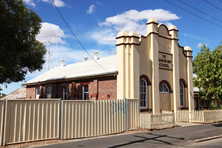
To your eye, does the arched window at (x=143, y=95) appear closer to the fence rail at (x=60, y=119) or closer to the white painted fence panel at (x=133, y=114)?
the white painted fence panel at (x=133, y=114)

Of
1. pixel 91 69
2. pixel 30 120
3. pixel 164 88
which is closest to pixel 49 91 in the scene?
pixel 91 69

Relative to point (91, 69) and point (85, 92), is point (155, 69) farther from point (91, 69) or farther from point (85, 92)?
point (85, 92)

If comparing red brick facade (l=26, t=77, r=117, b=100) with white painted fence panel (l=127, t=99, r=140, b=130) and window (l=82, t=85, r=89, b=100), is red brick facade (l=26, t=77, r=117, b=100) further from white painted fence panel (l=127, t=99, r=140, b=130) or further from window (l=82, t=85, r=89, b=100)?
white painted fence panel (l=127, t=99, r=140, b=130)

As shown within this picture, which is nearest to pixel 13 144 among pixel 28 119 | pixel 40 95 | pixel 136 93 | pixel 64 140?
pixel 28 119

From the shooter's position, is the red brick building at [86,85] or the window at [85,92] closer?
the red brick building at [86,85]

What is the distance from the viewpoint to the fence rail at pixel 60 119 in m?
9.03

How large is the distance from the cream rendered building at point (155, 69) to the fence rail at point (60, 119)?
11.0 feet

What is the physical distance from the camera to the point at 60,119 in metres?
10.3

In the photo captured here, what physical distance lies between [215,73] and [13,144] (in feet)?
49.9

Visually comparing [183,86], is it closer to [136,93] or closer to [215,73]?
[215,73]

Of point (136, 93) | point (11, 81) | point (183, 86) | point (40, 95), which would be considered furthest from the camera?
point (40, 95)

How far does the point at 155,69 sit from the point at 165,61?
1.87 meters

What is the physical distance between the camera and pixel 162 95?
18141mm

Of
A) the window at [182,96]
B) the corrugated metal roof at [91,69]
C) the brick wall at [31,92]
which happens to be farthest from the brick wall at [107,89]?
the brick wall at [31,92]
